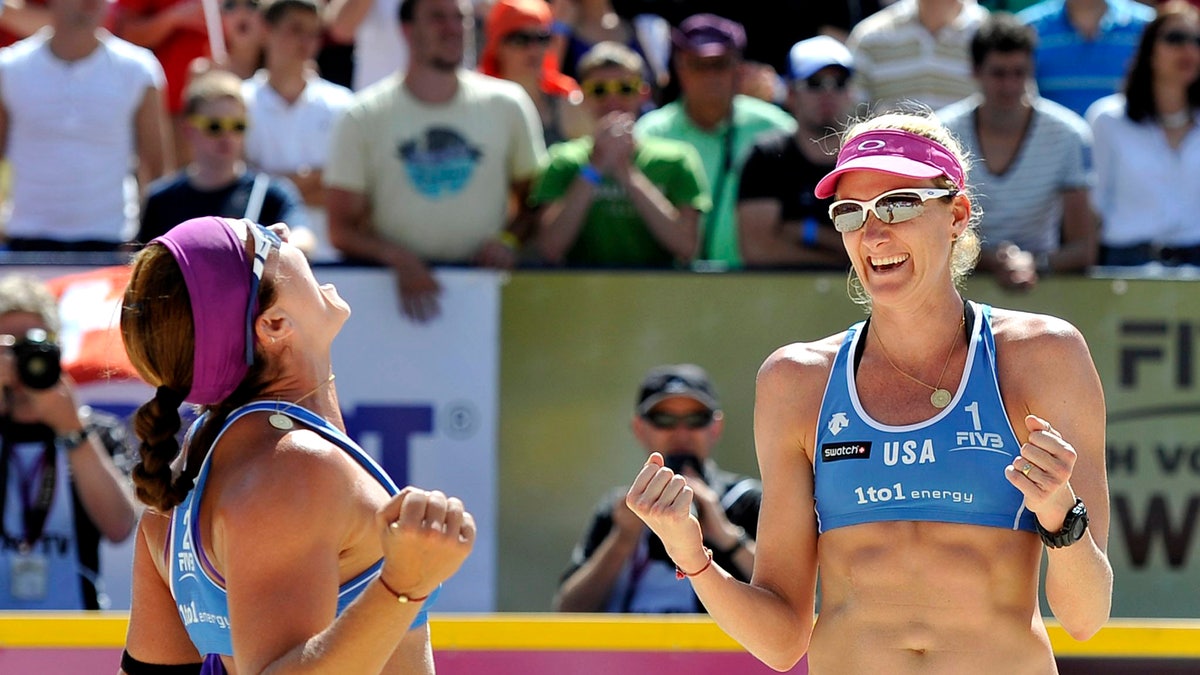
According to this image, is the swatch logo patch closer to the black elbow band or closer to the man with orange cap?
the black elbow band

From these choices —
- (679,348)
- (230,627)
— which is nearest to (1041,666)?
(230,627)

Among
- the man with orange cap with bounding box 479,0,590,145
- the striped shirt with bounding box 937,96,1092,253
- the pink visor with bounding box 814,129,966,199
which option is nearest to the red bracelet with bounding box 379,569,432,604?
the pink visor with bounding box 814,129,966,199

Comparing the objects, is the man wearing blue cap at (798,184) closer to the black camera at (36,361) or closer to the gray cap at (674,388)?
the gray cap at (674,388)

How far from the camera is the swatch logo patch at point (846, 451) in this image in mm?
2662

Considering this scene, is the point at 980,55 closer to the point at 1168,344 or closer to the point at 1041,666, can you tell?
the point at 1168,344

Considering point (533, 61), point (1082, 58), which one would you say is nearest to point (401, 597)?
point (533, 61)

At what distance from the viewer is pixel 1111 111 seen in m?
6.76

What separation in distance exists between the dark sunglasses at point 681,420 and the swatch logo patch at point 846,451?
278 cm

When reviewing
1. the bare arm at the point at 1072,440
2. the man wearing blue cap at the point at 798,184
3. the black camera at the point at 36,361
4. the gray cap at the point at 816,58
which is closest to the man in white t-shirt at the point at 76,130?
the black camera at the point at 36,361

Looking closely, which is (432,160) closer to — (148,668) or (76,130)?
(76,130)

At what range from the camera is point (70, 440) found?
532 cm

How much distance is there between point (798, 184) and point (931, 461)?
3885 mm

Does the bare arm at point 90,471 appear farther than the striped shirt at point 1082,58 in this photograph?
No

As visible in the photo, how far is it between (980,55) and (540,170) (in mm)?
1888
